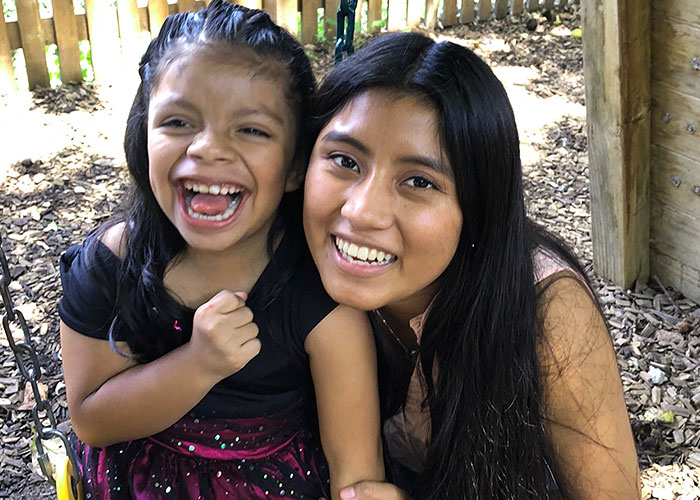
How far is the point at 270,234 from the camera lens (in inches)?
67.4

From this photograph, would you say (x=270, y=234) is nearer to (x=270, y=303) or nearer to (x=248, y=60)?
(x=270, y=303)

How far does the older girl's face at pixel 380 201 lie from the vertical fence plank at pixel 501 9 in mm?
4800

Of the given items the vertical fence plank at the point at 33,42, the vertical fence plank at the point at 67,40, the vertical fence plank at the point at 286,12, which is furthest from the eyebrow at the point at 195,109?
the vertical fence plank at the point at 286,12

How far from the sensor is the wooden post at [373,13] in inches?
218

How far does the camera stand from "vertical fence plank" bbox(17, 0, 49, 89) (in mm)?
4405

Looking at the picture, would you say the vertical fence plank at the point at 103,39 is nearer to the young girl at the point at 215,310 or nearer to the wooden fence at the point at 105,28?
the wooden fence at the point at 105,28

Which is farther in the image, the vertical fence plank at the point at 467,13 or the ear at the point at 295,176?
the vertical fence plank at the point at 467,13

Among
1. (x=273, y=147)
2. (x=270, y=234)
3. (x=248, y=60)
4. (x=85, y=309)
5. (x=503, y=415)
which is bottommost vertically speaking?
(x=503, y=415)

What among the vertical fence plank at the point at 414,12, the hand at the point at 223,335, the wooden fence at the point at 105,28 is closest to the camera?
the hand at the point at 223,335

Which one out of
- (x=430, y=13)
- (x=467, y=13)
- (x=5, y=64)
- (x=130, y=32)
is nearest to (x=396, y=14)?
(x=430, y=13)

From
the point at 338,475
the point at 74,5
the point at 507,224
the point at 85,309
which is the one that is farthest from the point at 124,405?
the point at 74,5

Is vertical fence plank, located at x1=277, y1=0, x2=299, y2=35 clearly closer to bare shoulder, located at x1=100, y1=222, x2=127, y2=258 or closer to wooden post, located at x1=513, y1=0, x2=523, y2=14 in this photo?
wooden post, located at x1=513, y1=0, x2=523, y2=14

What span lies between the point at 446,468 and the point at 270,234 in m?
0.63

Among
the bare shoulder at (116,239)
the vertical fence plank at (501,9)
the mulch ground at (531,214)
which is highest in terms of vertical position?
the bare shoulder at (116,239)
